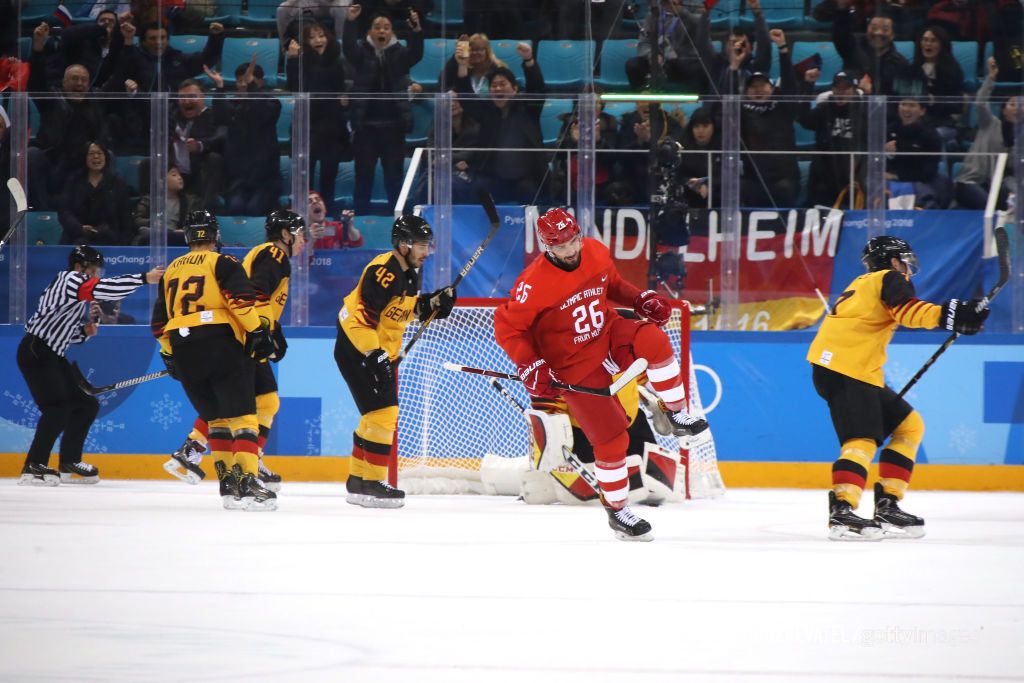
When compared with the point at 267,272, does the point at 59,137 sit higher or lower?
higher

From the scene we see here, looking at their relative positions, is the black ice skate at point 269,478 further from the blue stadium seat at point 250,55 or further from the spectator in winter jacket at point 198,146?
the blue stadium seat at point 250,55

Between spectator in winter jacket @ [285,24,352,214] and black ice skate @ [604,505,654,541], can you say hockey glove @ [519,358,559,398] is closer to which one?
black ice skate @ [604,505,654,541]

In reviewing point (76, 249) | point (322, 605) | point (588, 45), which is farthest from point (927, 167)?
point (322, 605)

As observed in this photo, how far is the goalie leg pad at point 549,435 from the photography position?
18.1 feet

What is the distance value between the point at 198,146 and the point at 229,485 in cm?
277

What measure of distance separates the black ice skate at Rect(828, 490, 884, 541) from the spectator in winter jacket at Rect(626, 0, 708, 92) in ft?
12.6

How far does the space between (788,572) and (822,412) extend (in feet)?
11.7

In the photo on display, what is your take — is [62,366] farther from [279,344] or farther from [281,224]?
[281,224]

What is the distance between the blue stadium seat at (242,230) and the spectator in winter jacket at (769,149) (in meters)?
2.87

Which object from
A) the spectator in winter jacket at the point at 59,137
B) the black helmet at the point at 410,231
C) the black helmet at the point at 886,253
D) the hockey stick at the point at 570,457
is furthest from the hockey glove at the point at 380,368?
the spectator in winter jacket at the point at 59,137

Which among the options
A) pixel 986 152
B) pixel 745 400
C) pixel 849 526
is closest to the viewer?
pixel 849 526

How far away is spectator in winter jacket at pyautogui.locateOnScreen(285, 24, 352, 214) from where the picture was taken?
25.4ft

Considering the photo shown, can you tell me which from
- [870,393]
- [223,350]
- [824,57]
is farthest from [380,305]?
[824,57]

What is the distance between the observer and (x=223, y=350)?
5.64 meters
